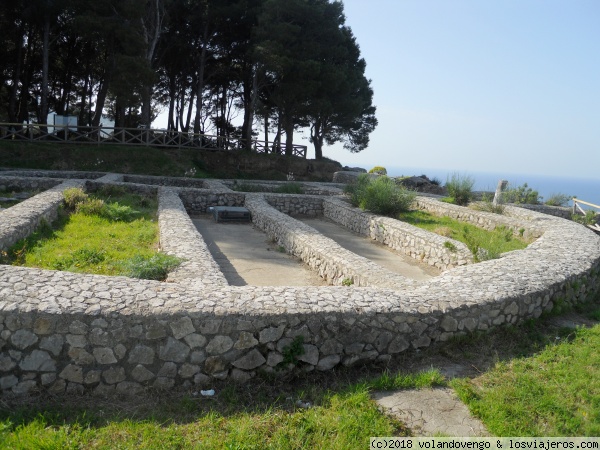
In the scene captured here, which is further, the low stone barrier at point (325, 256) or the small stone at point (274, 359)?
the low stone barrier at point (325, 256)

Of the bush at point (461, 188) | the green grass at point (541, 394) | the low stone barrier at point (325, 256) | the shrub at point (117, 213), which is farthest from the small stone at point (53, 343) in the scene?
the bush at point (461, 188)

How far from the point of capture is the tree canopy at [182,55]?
66.6 ft

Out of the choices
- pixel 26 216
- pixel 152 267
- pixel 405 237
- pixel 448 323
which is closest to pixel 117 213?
pixel 26 216

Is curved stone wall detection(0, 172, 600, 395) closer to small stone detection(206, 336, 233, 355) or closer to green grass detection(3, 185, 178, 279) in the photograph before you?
small stone detection(206, 336, 233, 355)

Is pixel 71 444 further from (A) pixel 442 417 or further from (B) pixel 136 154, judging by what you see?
(B) pixel 136 154

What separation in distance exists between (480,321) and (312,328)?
5.88ft

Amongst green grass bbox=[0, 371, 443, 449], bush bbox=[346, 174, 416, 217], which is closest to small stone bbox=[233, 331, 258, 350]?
green grass bbox=[0, 371, 443, 449]

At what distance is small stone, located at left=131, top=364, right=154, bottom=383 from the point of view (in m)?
3.44

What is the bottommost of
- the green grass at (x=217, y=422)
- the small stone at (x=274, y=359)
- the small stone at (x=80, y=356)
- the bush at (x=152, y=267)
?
the green grass at (x=217, y=422)

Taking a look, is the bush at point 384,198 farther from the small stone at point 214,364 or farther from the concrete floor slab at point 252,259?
the small stone at point 214,364

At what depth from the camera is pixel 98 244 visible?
687 centimetres

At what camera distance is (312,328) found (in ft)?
12.4

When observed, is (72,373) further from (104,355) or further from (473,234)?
(473,234)

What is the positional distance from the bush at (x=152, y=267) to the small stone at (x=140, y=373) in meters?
1.75
